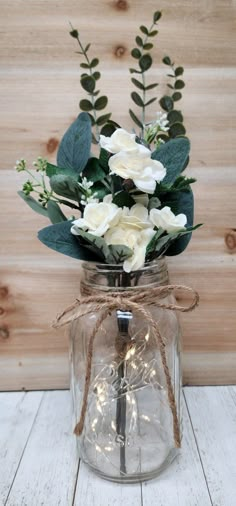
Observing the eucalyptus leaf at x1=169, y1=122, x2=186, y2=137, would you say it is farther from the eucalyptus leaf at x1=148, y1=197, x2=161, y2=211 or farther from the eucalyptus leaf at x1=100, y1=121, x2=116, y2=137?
the eucalyptus leaf at x1=148, y1=197, x2=161, y2=211

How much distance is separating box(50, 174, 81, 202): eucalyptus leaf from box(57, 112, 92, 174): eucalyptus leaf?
0.04 m

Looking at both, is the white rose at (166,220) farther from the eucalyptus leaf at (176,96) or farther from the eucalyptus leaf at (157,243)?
the eucalyptus leaf at (176,96)

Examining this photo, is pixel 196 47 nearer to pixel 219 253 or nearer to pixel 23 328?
pixel 219 253

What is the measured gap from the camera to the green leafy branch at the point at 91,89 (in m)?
0.85

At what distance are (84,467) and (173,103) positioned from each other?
657 millimetres

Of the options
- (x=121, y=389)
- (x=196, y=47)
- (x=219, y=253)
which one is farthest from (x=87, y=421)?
(x=196, y=47)

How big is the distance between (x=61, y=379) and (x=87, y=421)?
233 millimetres

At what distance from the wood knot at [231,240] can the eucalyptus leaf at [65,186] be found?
15.4 inches

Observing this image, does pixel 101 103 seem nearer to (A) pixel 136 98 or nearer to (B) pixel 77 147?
(A) pixel 136 98

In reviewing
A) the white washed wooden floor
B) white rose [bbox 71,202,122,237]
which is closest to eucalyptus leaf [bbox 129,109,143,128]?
white rose [bbox 71,202,122,237]

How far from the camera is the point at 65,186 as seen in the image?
0.65 meters

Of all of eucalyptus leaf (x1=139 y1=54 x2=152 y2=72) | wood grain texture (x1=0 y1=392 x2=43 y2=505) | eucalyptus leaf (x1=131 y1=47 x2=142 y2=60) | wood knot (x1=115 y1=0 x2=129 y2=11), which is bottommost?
wood grain texture (x1=0 y1=392 x2=43 y2=505)

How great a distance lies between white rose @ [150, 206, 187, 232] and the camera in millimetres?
630

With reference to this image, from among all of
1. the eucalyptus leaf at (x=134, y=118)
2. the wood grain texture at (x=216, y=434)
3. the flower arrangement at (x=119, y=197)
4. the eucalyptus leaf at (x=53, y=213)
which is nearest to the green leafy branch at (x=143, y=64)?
the eucalyptus leaf at (x=134, y=118)
